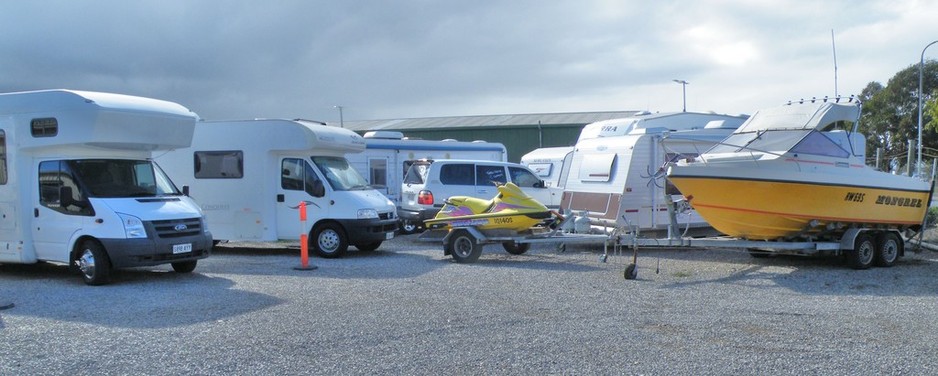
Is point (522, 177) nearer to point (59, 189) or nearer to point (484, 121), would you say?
point (59, 189)

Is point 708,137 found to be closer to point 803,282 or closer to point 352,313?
point 803,282

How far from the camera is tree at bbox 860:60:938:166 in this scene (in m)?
39.0

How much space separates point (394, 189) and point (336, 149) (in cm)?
569

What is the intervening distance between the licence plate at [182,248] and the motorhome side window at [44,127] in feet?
7.27

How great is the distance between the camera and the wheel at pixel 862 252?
36.0 feet

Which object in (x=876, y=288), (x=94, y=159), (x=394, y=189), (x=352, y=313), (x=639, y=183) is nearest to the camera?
(x=352, y=313)

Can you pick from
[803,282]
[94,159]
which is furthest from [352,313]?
[803,282]

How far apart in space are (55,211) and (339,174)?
4865 mm

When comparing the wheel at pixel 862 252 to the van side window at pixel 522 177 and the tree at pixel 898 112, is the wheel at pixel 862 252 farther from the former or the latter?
the tree at pixel 898 112

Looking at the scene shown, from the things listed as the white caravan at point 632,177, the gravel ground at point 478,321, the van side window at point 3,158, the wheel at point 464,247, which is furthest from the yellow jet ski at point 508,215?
the van side window at point 3,158

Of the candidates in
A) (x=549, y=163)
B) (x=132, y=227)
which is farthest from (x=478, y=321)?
(x=549, y=163)

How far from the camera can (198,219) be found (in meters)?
10.6

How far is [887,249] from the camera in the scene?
37.0 feet

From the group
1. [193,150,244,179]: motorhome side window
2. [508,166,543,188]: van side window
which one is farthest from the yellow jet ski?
[508,166,543,188]: van side window
